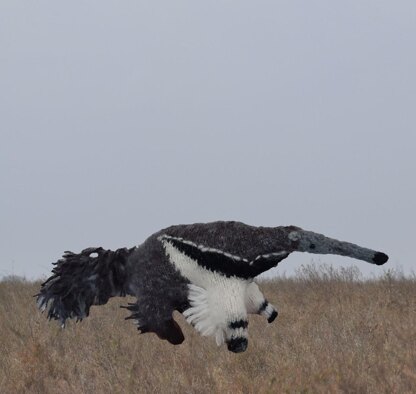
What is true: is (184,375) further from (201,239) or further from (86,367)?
(201,239)

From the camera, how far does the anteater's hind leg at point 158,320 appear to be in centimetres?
549

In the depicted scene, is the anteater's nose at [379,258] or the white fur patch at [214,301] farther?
the white fur patch at [214,301]

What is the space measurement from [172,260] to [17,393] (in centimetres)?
302

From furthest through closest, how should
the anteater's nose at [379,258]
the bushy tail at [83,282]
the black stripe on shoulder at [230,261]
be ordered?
the bushy tail at [83,282] → the black stripe on shoulder at [230,261] → the anteater's nose at [379,258]

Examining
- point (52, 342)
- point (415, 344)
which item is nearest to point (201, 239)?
point (415, 344)

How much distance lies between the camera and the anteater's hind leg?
216 inches

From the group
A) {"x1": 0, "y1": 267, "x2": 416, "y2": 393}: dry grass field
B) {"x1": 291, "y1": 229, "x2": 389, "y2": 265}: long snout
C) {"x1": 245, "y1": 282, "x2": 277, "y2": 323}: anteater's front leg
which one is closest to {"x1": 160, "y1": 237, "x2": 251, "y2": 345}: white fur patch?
{"x1": 245, "y1": 282, "x2": 277, "y2": 323}: anteater's front leg

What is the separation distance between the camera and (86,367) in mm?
8008

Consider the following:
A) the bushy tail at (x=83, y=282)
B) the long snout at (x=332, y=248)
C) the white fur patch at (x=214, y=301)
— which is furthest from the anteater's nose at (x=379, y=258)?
the bushy tail at (x=83, y=282)

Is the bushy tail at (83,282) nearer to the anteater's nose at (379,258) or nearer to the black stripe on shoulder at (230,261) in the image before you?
the black stripe on shoulder at (230,261)

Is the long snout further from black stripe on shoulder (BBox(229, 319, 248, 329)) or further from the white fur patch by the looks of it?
black stripe on shoulder (BBox(229, 319, 248, 329))

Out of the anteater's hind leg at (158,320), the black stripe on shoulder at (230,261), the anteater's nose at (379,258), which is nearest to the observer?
the anteater's nose at (379,258)

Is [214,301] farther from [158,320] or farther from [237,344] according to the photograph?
[158,320]

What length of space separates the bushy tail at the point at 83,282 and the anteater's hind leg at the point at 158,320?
38 cm
